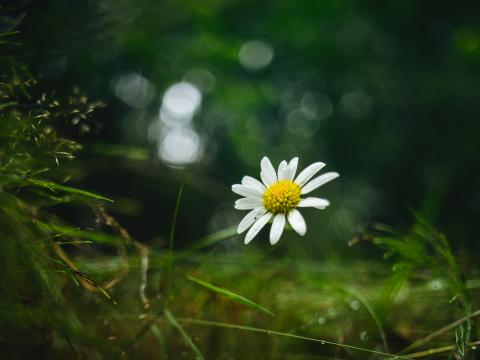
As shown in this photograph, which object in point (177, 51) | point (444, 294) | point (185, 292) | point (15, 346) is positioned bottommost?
point (15, 346)

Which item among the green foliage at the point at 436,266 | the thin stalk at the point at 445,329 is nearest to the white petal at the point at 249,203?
the green foliage at the point at 436,266

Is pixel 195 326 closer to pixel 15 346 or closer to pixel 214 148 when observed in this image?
pixel 15 346

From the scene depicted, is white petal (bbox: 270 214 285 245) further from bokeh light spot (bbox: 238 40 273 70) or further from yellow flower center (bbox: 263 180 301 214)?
bokeh light spot (bbox: 238 40 273 70)

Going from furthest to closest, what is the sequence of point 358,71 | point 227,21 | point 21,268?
1. point 358,71
2. point 227,21
3. point 21,268

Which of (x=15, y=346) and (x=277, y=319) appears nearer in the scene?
(x=15, y=346)

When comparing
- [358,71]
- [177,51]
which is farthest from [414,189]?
[177,51]

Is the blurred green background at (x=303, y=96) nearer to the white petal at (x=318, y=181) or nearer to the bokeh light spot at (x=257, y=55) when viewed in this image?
the bokeh light spot at (x=257, y=55)

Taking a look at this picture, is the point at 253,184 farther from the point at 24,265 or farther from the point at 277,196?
the point at 24,265
